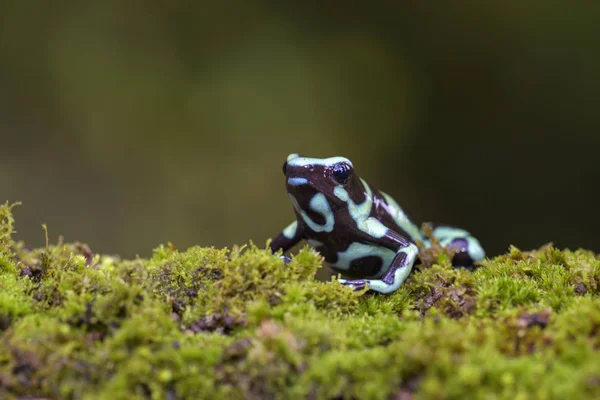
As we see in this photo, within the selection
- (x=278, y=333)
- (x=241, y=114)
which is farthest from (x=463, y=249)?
(x=241, y=114)

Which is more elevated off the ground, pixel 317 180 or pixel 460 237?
pixel 317 180

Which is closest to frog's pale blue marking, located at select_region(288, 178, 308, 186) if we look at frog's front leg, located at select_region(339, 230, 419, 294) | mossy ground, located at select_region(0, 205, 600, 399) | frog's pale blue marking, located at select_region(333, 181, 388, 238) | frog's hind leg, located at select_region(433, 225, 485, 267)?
frog's pale blue marking, located at select_region(333, 181, 388, 238)

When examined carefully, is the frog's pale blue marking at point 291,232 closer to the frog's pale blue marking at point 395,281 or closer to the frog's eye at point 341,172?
the frog's eye at point 341,172

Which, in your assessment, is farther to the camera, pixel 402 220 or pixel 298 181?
pixel 402 220

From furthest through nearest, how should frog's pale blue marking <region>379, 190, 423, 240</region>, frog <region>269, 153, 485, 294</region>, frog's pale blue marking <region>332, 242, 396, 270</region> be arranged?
frog's pale blue marking <region>379, 190, 423, 240</region> → frog's pale blue marking <region>332, 242, 396, 270</region> → frog <region>269, 153, 485, 294</region>

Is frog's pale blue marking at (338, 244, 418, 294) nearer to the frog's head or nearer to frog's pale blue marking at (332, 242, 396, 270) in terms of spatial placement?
frog's pale blue marking at (332, 242, 396, 270)

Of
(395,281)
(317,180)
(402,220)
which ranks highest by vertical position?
(317,180)

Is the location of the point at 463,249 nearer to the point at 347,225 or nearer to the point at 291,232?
the point at 347,225

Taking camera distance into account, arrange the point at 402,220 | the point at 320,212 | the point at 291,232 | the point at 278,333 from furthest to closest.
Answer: the point at 402,220 → the point at 291,232 → the point at 320,212 → the point at 278,333
